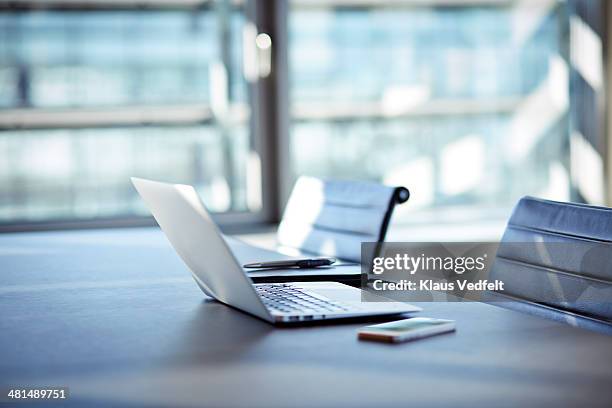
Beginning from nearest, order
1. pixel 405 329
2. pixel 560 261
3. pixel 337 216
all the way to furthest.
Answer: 1. pixel 405 329
2. pixel 560 261
3. pixel 337 216

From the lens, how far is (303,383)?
1.15 m

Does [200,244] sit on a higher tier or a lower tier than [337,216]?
higher

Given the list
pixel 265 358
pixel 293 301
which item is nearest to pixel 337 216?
pixel 293 301

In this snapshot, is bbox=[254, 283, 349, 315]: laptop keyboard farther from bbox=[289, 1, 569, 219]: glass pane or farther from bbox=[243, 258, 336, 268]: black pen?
bbox=[289, 1, 569, 219]: glass pane

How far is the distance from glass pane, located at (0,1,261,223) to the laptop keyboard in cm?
232

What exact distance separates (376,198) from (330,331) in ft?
3.54

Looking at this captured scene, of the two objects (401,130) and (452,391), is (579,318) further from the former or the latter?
(401,130)

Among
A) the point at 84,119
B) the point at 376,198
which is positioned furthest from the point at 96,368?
the point at 84,119

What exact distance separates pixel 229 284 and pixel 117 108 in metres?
2.52

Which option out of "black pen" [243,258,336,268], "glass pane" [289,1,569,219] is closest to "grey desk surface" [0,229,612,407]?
"black pen" [243,258,336,268]

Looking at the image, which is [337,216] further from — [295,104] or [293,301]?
[295,104]

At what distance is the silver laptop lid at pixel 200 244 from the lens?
1450 mm

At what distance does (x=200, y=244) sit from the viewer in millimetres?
1562

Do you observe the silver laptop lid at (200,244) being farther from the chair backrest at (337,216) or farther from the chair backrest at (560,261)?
the chair backrest at (337,216)
